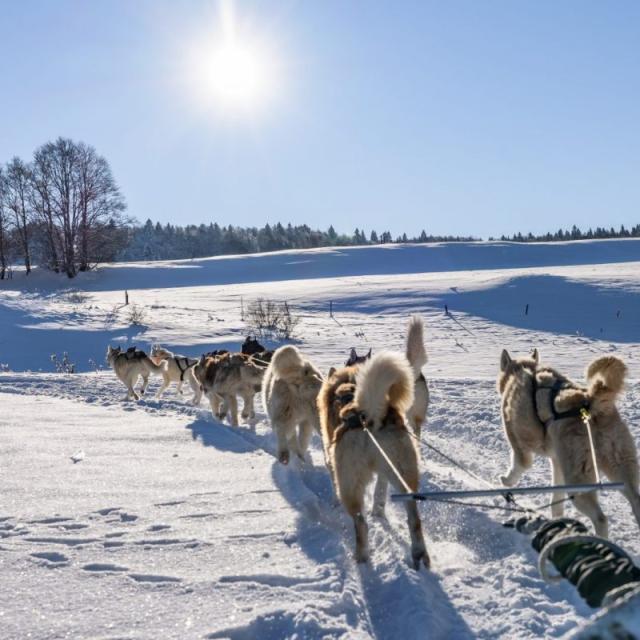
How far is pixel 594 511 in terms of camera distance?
338 centimetres

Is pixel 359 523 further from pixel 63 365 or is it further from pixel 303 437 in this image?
pixel 63 365

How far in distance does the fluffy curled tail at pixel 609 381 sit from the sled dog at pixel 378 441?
120 centimetres

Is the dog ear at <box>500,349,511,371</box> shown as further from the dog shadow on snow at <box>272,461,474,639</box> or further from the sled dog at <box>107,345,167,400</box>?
the sled dog at <box>107,345,167,400</box>

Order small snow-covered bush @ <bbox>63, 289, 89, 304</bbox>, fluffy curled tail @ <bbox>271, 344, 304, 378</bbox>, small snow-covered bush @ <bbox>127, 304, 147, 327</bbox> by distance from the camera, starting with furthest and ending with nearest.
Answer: small snow-covered bush @ <bbox>63, 289, 89, 304</bbox> → small snow-covered bush @ <bbox>127, 304, 147, 327</bbox> → fluffy curled tail @ <bbox>271, 344, 304, 378</bbox>

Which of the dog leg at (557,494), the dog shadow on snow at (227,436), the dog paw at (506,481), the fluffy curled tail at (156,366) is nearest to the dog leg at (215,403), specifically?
the dog shadow on snow at (227,436)

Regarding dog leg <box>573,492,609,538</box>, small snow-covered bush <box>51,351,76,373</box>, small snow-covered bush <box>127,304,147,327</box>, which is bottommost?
small snow-covered bush <box>51,351,76,373</box>

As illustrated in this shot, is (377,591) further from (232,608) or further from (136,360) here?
(136,360)

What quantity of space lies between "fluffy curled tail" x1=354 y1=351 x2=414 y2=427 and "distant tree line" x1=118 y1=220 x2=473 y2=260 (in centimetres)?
8148

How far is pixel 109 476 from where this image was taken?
511 centimetres

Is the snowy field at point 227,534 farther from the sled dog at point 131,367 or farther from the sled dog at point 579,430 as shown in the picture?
the sled dog at point 579,430

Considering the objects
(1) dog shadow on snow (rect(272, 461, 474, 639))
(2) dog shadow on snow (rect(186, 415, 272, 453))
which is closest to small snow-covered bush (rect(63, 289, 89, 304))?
(2) dog shadow on snow (rect(186, 415, 272, 453))

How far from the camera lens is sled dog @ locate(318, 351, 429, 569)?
11.3ft

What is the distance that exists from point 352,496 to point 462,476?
2.34 m

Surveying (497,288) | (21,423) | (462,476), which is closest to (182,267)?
(497,288)
